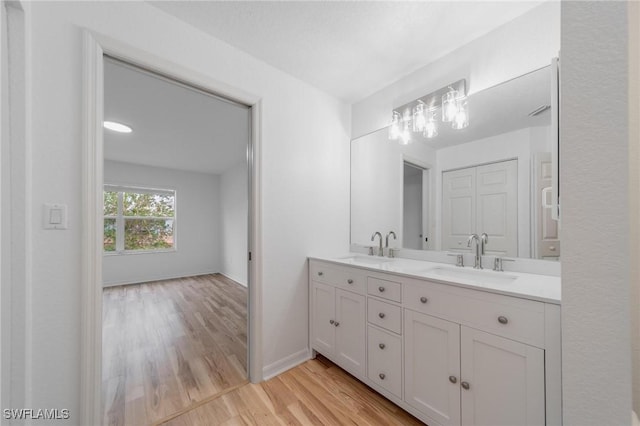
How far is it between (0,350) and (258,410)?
4.09ft

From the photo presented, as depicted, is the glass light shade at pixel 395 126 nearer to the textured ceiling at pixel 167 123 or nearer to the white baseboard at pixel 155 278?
the textured ceiling at pixel 167 123

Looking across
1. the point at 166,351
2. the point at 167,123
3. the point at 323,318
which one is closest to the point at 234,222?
the point at 167,123

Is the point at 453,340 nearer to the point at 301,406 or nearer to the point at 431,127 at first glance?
the point at 301,406

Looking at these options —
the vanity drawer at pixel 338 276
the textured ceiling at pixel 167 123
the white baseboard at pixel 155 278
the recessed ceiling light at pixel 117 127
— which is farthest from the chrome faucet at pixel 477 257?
the white baseboard at pixel 155 278

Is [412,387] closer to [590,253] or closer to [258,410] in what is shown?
[258,410]

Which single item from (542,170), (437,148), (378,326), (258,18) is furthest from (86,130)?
(542,170)

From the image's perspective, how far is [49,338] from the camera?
1.10 m

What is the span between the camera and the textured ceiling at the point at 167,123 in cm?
206

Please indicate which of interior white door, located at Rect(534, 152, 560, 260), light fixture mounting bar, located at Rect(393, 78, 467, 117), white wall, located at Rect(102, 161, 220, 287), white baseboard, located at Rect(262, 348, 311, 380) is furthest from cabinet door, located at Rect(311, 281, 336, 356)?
white wall, located at Rect(102, 161, 220, 287)

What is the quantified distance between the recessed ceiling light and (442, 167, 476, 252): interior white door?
11.5ft

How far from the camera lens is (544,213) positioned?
140cm

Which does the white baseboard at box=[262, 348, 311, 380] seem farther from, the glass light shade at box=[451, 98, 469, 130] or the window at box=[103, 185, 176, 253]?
the window at box=[103, 185, 176, 253]

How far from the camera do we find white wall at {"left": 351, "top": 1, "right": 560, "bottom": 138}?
1.36 metres

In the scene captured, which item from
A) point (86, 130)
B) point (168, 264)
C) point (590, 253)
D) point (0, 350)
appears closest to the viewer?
point (590, 253)
